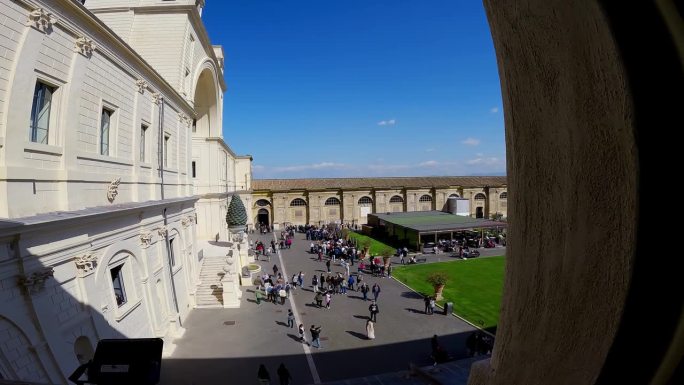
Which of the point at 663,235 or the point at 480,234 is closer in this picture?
the point at 663,235

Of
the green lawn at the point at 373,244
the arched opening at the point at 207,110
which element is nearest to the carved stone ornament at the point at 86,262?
the arched opening at the point at 207,110

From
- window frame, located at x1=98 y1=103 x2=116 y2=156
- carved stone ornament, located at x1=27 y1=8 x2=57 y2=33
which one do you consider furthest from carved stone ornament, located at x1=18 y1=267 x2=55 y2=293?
carved stone ornament, located at x1=27 y1=8 x2=57 y2=33

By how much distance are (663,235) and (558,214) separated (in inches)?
15.7

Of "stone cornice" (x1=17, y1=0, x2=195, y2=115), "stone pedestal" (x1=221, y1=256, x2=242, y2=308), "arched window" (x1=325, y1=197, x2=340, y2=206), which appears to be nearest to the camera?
"stone cornice" (x1=17, y1=0, x2=195, y2=115)

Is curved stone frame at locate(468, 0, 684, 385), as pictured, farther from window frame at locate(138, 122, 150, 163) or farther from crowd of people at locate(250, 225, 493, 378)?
window frame at locate(138, 122, 150, 163)

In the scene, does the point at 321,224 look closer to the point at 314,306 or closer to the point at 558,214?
→ the point at 314,306

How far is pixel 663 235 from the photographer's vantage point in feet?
3.64

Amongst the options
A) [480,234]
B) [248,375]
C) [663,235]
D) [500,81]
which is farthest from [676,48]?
[480,234]

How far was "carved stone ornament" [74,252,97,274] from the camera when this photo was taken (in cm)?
860

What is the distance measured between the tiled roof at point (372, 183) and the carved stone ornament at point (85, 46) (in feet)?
119

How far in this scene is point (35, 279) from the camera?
704 centimetres

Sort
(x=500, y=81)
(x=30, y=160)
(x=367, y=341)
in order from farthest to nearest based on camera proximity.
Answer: (x=367, y=341) < (x=30, y=160) < (x=500, y=81)

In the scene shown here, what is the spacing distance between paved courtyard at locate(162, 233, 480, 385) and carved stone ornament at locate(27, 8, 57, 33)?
377 inches

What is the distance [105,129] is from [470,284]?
1859 cm
